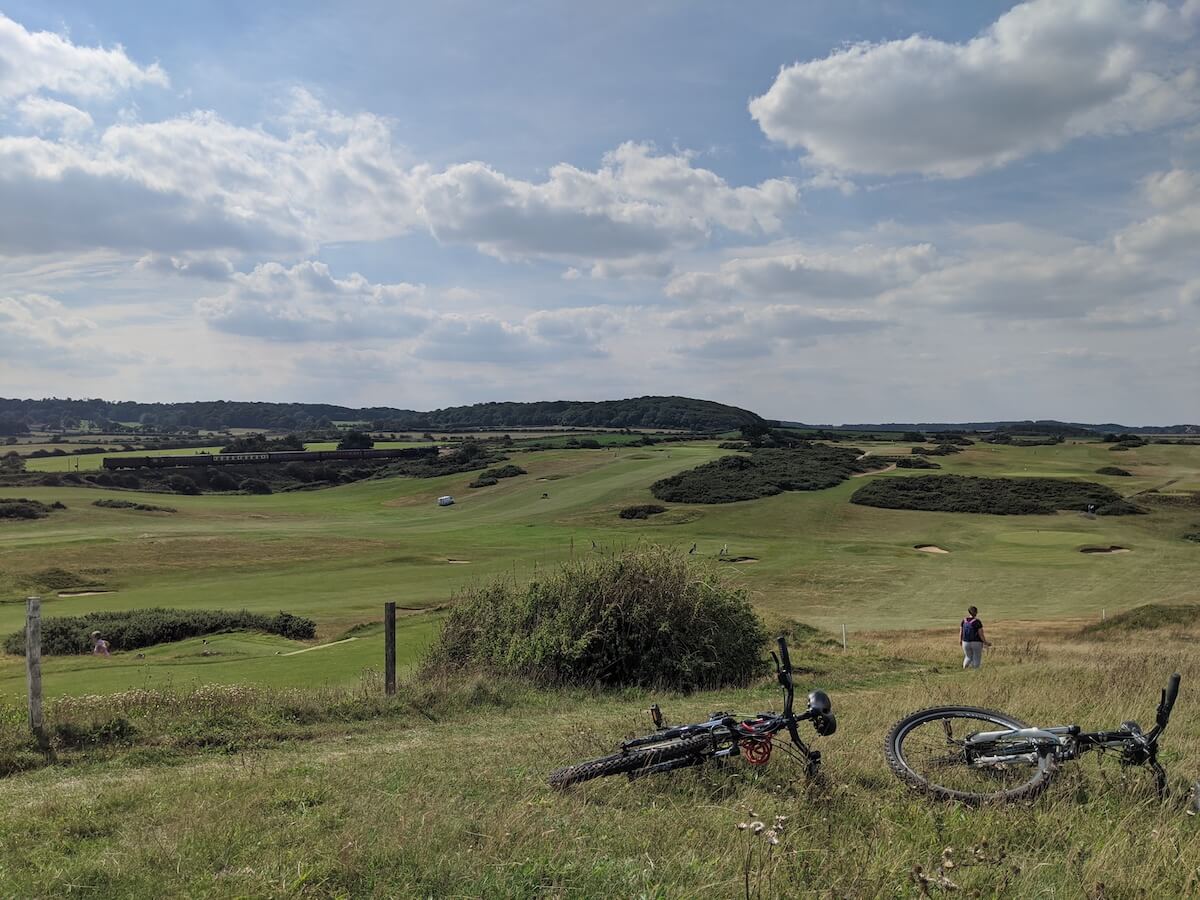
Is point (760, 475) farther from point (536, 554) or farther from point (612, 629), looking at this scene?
point (612, 629)

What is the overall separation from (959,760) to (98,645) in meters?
24.7

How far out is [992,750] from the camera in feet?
23.2

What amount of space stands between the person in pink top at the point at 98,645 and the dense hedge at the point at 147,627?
0.28 m

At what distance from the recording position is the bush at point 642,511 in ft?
250

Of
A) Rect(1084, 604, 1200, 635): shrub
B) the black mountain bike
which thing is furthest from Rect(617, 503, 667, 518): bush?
the black mountain bike

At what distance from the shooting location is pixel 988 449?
116438 mm

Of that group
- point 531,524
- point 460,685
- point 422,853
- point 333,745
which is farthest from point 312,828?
point 531,524

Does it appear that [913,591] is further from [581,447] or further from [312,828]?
[581,447]

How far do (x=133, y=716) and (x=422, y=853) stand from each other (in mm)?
8948

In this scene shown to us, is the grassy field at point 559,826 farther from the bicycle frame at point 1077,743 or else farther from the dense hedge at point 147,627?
the dense hedge at point 147,627

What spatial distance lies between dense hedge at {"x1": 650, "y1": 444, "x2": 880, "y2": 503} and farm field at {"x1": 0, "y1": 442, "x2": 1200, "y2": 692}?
9.51 feet

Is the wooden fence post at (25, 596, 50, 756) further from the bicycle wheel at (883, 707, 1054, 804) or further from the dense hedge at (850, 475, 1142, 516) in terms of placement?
the dense hedge at (850, 475, 1142, 516)

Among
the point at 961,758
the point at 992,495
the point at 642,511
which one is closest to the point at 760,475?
the point at 642,511

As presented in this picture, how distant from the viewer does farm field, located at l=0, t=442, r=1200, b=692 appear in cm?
3547
